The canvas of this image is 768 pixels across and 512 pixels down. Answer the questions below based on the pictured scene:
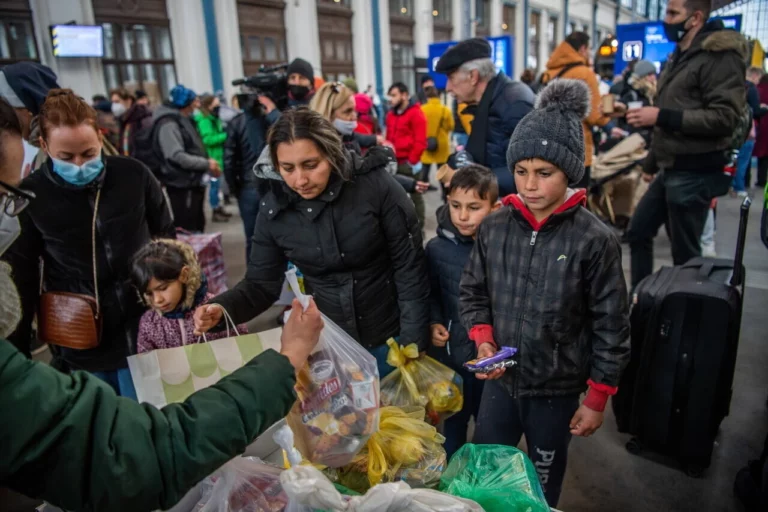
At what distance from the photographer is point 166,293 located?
2.04 m

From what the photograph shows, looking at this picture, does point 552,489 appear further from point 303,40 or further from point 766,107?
point 303,40

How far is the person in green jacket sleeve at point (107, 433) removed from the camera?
0.73 meters

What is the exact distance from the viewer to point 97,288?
216 cm

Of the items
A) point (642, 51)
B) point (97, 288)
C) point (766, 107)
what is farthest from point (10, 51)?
point (642, 51)

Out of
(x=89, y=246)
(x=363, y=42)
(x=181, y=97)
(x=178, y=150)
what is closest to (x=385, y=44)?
(x=363, y=42)

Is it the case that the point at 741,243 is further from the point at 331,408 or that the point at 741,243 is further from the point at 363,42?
the point at 363,42

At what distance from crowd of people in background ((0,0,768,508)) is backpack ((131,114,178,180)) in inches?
69.9

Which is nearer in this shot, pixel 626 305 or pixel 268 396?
pixel 268 396

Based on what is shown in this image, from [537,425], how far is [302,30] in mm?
13385

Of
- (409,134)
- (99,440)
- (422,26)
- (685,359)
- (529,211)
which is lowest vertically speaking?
(685,359)

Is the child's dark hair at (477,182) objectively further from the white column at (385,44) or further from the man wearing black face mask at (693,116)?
the white column at (385,44)

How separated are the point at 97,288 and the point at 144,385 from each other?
106 centimetres

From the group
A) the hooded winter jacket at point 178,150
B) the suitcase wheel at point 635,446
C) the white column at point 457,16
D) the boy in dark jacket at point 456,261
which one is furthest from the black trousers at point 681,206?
the white column at point 457,16

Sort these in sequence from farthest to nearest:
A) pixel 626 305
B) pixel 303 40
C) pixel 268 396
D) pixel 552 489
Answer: pixel 303 40 < pixel 552 489 < pixel 626 305 < pixel 268 396
